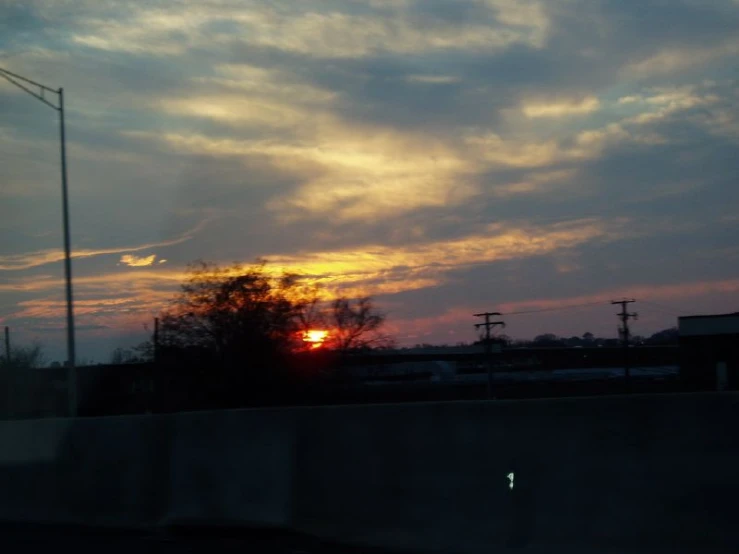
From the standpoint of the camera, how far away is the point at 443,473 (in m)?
10.4

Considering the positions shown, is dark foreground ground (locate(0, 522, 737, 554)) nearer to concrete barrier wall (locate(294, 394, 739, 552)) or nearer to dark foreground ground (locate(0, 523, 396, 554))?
dark foreground ground (locate(0, 523, 396, 554))

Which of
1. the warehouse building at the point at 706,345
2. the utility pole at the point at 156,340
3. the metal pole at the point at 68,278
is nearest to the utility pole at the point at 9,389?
the utility pole at the point at 156,340

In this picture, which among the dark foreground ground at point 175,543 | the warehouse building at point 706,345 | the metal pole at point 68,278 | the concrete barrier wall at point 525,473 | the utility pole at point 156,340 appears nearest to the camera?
the concrete barrier wall at point 525,473

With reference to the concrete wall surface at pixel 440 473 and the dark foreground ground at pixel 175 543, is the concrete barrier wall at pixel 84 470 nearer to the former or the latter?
the concrete wall surface at pixel 440 473

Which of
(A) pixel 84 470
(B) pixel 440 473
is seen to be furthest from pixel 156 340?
(B) pixel 440 473

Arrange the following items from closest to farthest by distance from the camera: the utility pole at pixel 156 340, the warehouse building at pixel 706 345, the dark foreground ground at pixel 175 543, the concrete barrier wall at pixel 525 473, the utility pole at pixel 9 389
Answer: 1. the concrete barrier wall at pixel 525 473
2. the dark foreground ground at pixel 175 543
3. the utility pole at pixel 156 340
4. the utility pole at pixel 9 389
5. the warehouse building at pixel 706 345

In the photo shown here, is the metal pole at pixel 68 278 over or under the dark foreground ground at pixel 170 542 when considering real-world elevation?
over

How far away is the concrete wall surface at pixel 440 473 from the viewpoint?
883cm

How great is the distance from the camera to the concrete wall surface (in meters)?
8.83

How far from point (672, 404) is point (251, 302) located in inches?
1176

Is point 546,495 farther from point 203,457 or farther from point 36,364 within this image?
point 36,364

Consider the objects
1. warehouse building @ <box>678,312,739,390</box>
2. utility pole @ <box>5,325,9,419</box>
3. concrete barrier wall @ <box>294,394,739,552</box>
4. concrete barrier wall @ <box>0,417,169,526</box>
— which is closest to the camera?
concrete barrier wall @ <box>294,394,739,552</box>

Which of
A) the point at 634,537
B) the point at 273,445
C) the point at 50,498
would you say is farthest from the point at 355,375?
the point at 634,537

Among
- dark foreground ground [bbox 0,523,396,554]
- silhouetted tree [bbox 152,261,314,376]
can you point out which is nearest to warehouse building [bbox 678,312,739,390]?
silhouetted tree [bbox 152,261,314,376]
